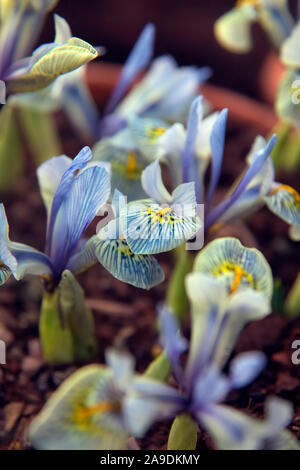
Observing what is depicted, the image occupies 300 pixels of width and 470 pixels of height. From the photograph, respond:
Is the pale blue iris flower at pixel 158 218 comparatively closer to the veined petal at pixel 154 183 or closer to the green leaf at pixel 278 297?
the veined petal at pixel 154 183

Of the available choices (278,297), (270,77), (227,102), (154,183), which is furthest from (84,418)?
(270,77)

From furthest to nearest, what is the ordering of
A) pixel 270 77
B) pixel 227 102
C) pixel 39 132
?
pixel 270 77 < pixel 227 102 < pixel 39 132

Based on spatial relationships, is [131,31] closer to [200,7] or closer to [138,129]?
[200,7]

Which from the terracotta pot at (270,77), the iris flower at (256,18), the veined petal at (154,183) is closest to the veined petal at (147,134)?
the veined petal at (154,183)

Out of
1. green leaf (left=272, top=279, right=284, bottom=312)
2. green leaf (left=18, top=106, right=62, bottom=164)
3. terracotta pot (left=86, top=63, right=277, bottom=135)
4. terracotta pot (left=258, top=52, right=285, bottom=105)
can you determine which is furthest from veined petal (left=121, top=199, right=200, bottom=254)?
terracotta pot (left=258, top=52, right=285, bottom=105)

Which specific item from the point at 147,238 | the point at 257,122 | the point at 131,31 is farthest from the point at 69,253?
the point at 131,31

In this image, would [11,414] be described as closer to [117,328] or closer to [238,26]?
[117,328]
